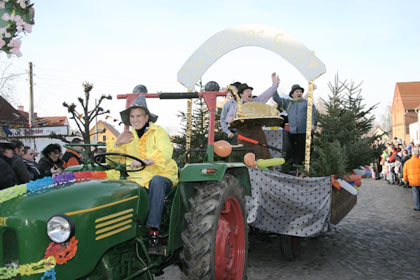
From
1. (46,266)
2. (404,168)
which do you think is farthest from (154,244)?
(404,168)

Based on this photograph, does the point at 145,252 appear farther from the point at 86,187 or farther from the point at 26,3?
the point at 26,3

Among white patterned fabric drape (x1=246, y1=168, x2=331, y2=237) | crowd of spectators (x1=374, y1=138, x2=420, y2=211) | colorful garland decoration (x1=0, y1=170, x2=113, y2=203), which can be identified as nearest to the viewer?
colorful garland decoration (x1=0, y1=170, x2=113, y2=203)

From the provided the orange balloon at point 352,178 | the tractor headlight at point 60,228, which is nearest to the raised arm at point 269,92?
the orange balloon at point 352,178

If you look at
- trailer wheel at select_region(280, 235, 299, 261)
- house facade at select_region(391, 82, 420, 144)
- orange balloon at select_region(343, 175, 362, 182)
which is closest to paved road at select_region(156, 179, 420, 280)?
trailer wheel at select_region(280, 235, 299, 261)

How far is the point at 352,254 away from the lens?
5996 millimetres

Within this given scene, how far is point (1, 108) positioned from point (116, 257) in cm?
3130

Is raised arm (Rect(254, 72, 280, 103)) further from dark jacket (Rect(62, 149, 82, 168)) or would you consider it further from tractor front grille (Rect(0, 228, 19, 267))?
tractor front grille (Rect(0, 228, 19, 267))

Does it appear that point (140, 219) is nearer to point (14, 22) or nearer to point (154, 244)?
point (154, 244)

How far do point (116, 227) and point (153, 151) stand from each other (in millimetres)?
933

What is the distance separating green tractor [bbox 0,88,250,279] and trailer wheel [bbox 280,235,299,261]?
5.12 ft

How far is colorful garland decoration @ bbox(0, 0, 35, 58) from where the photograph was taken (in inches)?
147

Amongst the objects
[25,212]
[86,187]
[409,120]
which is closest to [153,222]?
[86,187]

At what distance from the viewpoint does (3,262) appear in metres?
2.50

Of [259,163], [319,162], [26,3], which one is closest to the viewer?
[26,3]
